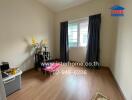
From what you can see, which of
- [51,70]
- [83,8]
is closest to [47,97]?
[51,70]

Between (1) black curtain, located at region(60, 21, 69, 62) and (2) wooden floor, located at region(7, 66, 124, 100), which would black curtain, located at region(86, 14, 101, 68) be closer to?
(2) wooden floor, located at region(7, 66, 124, 100)

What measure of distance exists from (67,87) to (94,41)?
1936 mm

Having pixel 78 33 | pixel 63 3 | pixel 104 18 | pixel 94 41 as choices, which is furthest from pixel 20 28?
pixel 104 18

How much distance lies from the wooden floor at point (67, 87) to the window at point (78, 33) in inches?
56.8

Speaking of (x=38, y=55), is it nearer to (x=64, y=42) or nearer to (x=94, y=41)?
(x=64, y=42)

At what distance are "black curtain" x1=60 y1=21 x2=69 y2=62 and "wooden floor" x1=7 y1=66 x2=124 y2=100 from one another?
50.8 inches

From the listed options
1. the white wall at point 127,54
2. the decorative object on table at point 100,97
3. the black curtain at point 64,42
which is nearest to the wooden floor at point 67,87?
the decorative object on table at point 100,97

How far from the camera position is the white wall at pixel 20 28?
7.98 feet

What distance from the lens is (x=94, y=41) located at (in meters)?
3.36

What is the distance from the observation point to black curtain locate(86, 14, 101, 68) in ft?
10.7

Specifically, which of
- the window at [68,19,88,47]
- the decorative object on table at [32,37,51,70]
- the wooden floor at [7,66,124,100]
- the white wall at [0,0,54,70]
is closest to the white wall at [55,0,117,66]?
the window at [68,19,88,47]

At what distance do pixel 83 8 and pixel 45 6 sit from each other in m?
1.52

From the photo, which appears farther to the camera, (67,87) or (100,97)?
(67,87)

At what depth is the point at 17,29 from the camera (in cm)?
273
